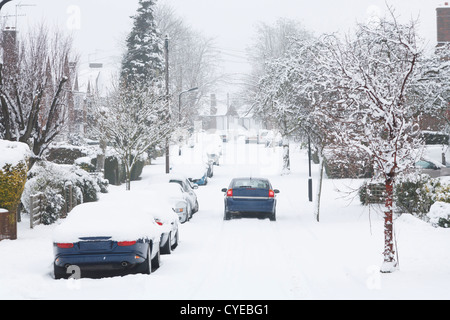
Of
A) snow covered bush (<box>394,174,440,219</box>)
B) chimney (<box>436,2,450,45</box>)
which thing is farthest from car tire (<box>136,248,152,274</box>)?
chimney (<box>436,2,450,45</box>)

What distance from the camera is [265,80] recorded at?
2552 cm

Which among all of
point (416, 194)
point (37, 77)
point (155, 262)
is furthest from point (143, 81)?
point (155, 262)

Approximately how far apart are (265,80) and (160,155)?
101 ft

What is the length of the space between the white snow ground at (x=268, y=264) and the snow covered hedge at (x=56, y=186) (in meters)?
0.85

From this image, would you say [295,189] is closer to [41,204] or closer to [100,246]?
[41,204]

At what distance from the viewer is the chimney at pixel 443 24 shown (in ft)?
115

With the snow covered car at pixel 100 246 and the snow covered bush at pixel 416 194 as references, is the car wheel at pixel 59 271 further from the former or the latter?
the snow covered bush at pixel 416 194

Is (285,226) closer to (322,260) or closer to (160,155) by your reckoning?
(322,260)

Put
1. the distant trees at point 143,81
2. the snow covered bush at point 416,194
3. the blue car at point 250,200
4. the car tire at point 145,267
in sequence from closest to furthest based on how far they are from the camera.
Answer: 1. the car tire at point 145,267
2. the snow covered bush at point 416,194
3. the blue car at point 250,200
4. the distant trees at point 143,81

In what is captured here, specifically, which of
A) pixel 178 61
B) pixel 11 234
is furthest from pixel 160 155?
pixel 11 234

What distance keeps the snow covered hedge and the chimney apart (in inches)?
921

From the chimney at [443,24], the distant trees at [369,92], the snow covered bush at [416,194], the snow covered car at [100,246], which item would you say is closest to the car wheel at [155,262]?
the snow covered car at [100,246]

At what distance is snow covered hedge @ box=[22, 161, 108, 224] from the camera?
60.3 feet

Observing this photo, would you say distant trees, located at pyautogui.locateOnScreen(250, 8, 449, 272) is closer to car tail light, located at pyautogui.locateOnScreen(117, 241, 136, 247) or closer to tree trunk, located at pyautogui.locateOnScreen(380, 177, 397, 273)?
tree trunk, located at pyautogui.locateOnScreen(380, 177, 397, 273)
